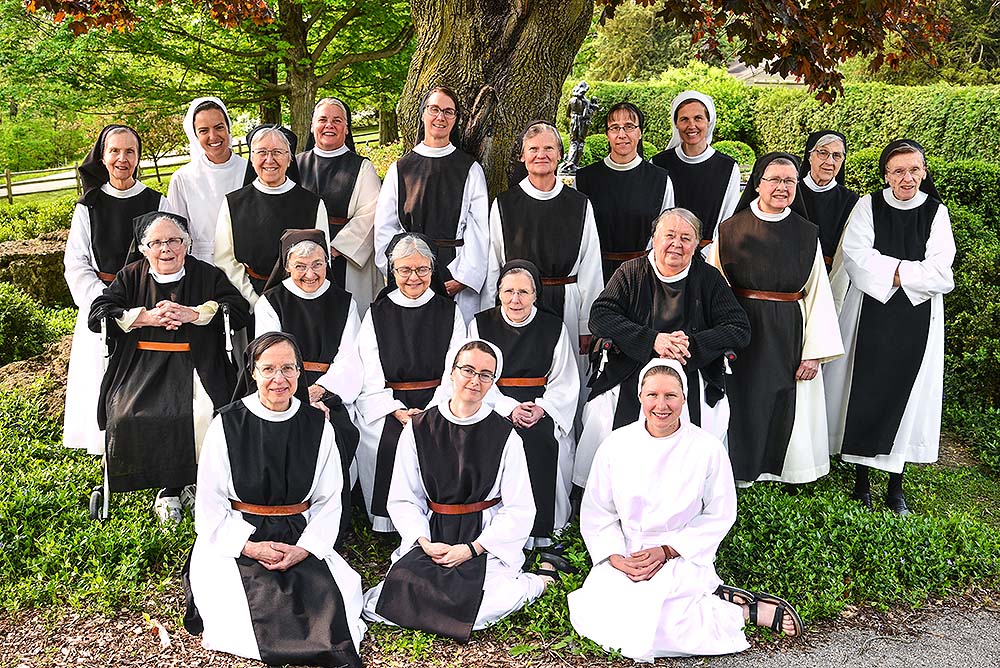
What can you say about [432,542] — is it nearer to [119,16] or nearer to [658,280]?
[658,280]

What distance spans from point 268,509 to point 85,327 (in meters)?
1.88

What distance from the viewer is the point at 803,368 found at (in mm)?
5453

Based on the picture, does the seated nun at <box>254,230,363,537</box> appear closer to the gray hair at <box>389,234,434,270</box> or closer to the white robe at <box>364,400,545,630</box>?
the gray hair at <box>389,234,434,270</box>

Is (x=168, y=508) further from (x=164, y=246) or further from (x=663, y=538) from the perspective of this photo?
(x=663, y=538)

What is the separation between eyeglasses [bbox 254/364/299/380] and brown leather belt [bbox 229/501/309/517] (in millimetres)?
579

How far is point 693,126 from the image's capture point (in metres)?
6.06

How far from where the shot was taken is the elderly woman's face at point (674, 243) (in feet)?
16.1

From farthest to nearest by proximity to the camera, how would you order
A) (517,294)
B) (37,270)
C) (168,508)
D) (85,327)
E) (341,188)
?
(37,270) → (341,188) → (85,327) → (168,508) → (517,294)

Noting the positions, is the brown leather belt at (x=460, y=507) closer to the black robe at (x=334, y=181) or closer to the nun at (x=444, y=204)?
the nun at (x=444, y=204)

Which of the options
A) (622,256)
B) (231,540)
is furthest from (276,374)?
(622,256)

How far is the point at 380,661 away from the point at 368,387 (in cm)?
151

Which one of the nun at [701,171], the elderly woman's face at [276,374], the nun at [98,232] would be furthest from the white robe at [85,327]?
the nun at [701,171]

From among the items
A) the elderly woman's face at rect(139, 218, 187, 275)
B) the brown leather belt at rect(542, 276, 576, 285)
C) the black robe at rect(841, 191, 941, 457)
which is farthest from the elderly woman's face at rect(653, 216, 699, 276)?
the elderly woman's face at rect(139, 218, 187, 275)

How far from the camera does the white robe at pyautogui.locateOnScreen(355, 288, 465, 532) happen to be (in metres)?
5.14
